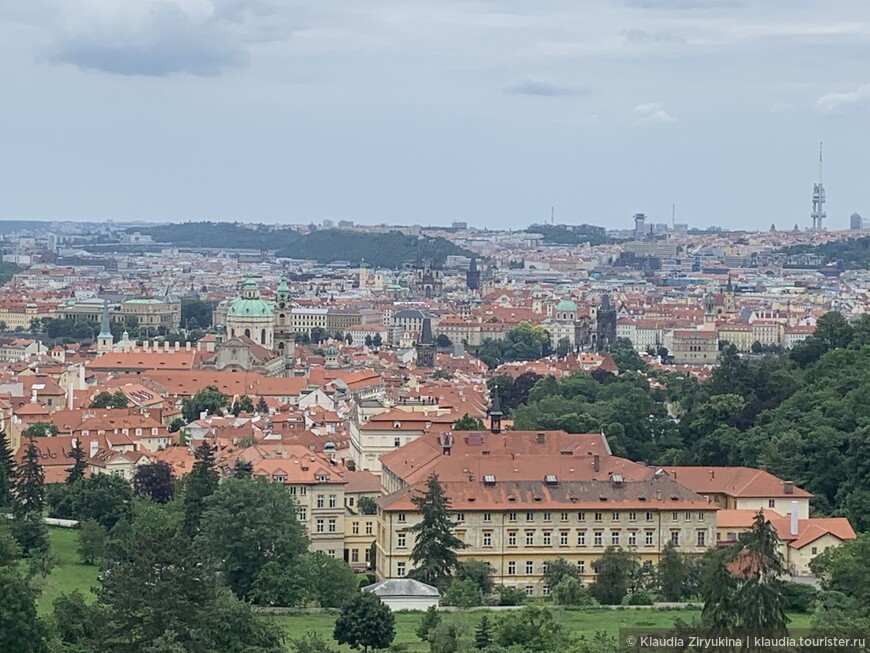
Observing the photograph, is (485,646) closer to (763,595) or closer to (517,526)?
(763,595)

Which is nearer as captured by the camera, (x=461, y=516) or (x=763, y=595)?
(x=763, y=595)

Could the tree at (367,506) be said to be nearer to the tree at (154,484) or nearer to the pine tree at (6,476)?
the tree at (154,484)

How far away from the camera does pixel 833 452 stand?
5778 cm

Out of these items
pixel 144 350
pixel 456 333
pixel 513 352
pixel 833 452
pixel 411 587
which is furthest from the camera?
pixel 456 333

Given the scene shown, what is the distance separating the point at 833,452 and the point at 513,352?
85.5 m

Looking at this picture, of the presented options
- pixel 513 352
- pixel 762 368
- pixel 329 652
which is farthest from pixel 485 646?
pixel 513 352

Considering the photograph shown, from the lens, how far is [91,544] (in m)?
51.2

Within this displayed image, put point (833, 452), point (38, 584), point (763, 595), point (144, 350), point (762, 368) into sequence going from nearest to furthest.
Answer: point (763, 595) → point (38, 584) → point (833, 452) → point (762, 368) → point (144, 350)

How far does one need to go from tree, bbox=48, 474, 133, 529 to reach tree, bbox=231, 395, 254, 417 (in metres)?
25.1

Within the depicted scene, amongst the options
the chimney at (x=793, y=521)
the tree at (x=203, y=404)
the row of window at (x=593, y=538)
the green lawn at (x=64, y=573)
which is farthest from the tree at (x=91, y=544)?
the tree at (x=203, y=404)

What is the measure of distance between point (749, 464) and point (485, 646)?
2473 cm

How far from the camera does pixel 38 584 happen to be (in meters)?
41.7

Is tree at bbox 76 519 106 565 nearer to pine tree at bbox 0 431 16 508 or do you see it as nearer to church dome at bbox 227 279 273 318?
pine tree at bbox 0 431 16 508

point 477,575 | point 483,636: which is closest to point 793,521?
point 477,575
